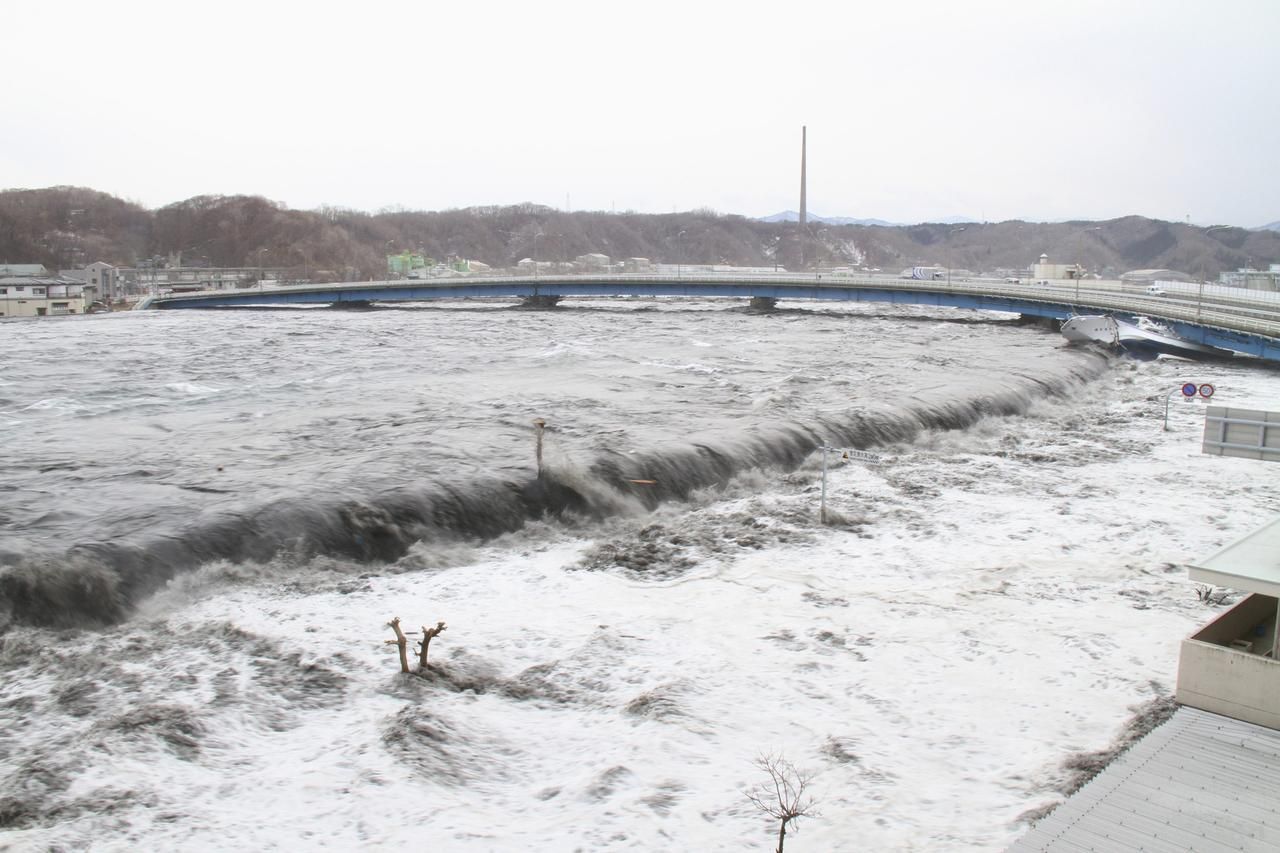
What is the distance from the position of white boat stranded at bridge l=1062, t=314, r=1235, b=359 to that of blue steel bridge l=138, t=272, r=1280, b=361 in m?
1.90

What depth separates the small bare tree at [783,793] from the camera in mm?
11352

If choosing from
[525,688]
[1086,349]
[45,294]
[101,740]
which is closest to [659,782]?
[525,688]

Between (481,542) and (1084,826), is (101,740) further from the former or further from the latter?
(1084,826)

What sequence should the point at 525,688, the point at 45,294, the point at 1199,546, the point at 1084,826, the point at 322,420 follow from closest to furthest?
the point at 1084,826 → the point at 525,688 → the point at 1199,546 → the point at 322,420 → the point at 45,294

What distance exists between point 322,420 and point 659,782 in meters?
25.3

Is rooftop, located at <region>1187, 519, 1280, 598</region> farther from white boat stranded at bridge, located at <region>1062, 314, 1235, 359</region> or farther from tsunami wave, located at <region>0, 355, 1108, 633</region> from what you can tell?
white boat stranded at bridge, located at <region>1062, 314, 1235, 359</region>

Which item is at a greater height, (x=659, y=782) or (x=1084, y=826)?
(x=1084, y=826)

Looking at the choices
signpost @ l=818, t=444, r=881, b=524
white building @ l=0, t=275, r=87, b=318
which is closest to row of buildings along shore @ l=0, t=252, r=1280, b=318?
white building @ l=0, t=275, r=87, b=318

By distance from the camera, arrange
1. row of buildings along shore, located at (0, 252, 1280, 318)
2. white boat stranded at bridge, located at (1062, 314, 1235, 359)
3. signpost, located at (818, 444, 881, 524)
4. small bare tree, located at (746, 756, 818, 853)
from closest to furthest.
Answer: small bare tree, located at (746, 756, 818, 853) < signpost, located at (818, 444, 881, 524) < white boat stranded at bridge, located at (1062, 314, 1235, 359) < row of buildings along shore, located at (0, 252, 1280, 318)

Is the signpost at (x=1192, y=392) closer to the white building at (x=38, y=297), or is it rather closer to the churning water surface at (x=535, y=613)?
the churning water surface at (x=535, y=613)

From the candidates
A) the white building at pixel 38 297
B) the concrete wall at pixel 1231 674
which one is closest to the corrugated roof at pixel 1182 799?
the concrete wall at pixel 1231 674

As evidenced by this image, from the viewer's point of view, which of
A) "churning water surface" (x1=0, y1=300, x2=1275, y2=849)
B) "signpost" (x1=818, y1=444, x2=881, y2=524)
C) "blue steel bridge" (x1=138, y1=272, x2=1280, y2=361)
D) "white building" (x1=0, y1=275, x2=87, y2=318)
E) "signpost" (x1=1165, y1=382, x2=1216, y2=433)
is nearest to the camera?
"churning water surface" (x1=0, y1=300, x2=1275, y2=849)

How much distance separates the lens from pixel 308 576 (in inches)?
750

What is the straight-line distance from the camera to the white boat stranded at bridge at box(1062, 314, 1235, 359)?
6619 cm
